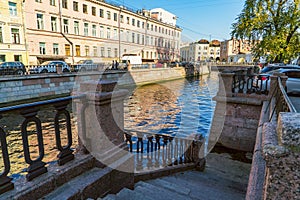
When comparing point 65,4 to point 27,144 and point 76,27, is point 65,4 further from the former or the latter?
point 27,144

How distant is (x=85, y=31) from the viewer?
3331cm

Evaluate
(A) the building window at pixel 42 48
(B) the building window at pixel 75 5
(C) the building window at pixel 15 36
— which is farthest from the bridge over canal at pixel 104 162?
(B) the building window at pixel 75 5

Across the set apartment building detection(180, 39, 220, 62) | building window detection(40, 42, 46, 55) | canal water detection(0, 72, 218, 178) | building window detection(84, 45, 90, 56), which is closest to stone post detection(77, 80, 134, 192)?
canal water detection(0, 72, 218, 178)

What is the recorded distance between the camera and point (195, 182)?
409 cm

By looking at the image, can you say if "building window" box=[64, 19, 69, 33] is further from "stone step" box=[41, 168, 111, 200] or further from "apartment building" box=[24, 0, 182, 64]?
"stone step" box=[41, 168, 111, 200]

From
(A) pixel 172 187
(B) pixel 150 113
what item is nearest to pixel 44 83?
(B) pixel 150 113

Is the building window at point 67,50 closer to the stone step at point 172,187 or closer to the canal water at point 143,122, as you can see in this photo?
the canal water at point 143,122

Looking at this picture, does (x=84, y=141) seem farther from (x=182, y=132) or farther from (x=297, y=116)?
(x=182, y=132)

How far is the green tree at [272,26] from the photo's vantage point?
1471 centimetres

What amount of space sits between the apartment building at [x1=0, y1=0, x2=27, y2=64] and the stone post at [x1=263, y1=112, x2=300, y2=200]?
92.4ft

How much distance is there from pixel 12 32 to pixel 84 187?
92.1 feet

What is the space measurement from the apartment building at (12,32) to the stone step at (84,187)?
87.0 feet

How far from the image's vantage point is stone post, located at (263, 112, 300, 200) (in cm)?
95

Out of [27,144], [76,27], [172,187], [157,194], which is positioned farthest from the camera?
[76,27]
